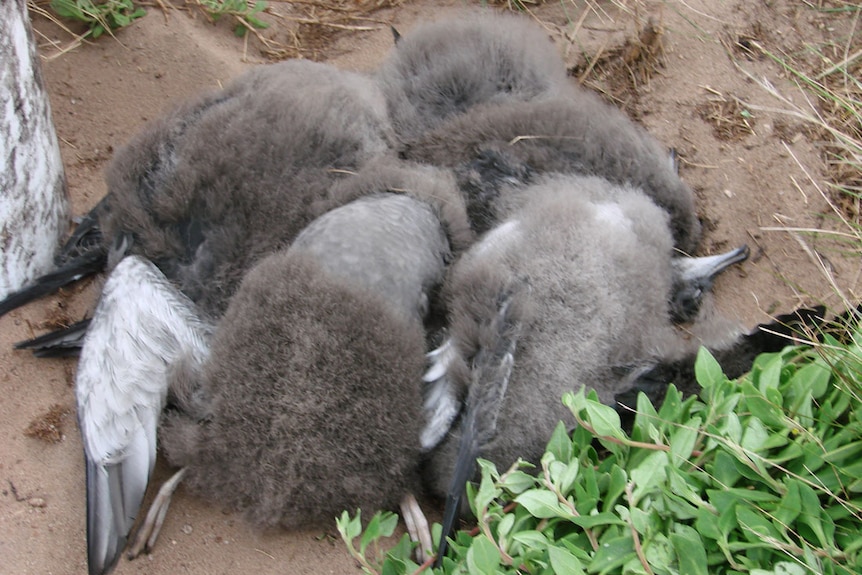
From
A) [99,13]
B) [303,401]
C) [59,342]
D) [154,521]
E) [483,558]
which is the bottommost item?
[154,521]

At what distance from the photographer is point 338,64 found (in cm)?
407

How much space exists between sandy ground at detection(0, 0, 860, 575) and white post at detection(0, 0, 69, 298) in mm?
167

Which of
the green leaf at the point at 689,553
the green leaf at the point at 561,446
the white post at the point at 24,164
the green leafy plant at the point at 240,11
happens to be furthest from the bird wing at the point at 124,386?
the green leafy plant at the point at 240,11

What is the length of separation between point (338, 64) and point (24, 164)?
5.60 feet

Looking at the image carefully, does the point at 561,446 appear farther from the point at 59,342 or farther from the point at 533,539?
the point at 59,342

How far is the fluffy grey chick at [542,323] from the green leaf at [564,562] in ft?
1.65

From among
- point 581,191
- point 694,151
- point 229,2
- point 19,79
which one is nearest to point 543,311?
point 581,191

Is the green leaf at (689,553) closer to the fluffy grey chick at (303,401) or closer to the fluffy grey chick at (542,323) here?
the fluffy grey chick at (542,323)

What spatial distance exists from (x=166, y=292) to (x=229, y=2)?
70.2 inches

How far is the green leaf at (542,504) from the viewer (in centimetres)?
187

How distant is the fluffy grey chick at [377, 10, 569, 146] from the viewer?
3.35 meters

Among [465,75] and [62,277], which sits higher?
[465,75]

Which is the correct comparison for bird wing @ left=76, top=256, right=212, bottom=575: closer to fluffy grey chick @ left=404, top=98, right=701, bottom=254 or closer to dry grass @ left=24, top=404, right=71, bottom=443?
dry grass @ left=24, top=404, right=71, bottom=443

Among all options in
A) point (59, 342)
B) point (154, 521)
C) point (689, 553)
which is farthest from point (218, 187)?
point (689, 553)
